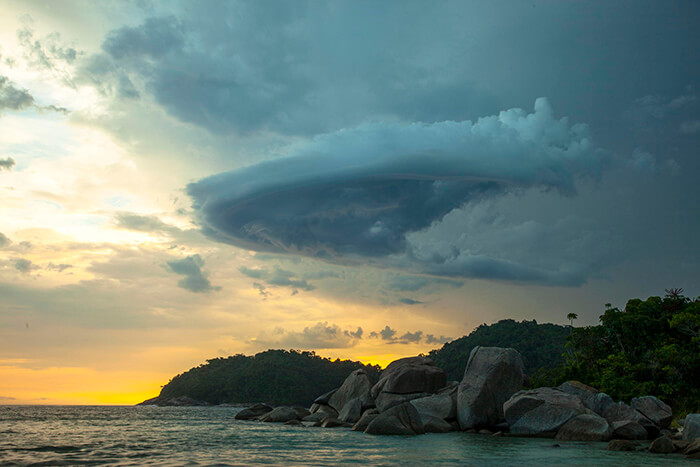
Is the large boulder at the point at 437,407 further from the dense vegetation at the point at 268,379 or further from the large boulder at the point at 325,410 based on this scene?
the dense vegetation at the point at 268,379

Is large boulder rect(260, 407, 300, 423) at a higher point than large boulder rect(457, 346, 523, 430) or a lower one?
lower

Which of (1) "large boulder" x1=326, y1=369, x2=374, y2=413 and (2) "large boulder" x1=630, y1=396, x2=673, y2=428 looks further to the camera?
(1) "large boulder" x1=326, y1=369, x2=374, y2=413

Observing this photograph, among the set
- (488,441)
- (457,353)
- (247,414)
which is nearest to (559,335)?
(457,353)

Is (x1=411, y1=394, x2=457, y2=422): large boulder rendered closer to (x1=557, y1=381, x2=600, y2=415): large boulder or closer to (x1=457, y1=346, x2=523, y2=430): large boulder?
(x1=457, y1=346, x2=523, y2=430): large boulder

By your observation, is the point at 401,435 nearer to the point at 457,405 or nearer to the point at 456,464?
the point at 457,405

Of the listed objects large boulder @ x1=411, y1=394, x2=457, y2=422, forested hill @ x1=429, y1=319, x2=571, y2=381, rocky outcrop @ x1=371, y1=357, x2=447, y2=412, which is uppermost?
forested hill @ x1=429, y1=319, x2=571, y2=381

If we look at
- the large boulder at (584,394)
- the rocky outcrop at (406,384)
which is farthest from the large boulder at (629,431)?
the rocky outcrop at (406,384)

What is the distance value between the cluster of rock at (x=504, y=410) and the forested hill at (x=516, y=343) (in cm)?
5885

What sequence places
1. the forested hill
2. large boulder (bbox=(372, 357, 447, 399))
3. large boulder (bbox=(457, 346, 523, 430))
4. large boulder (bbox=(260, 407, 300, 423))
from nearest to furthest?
1. large boulder (bbox=(457, 346, 523, 430))
2. large boulder (bbox=(372, 357, 447, 399))
3. large boulder (bbox=(260, 407, 300, 423))
4. the forested hill

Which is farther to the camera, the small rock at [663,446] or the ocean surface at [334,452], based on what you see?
the small rock at [663,446]

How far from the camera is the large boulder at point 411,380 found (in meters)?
35.0

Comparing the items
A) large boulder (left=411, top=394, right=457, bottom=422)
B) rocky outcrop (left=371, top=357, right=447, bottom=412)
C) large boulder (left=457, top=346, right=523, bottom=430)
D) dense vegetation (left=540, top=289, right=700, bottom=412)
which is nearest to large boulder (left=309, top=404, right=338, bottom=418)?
rocky outcrop (left=371, top=357, right=447, bottom=412)

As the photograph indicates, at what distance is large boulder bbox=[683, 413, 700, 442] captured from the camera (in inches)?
827

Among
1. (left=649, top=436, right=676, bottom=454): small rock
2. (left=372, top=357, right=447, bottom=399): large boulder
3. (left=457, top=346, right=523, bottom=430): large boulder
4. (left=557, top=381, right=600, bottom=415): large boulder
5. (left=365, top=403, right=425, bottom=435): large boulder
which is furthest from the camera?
(left=372, top=357, right=447, bottom=399): large boulder
